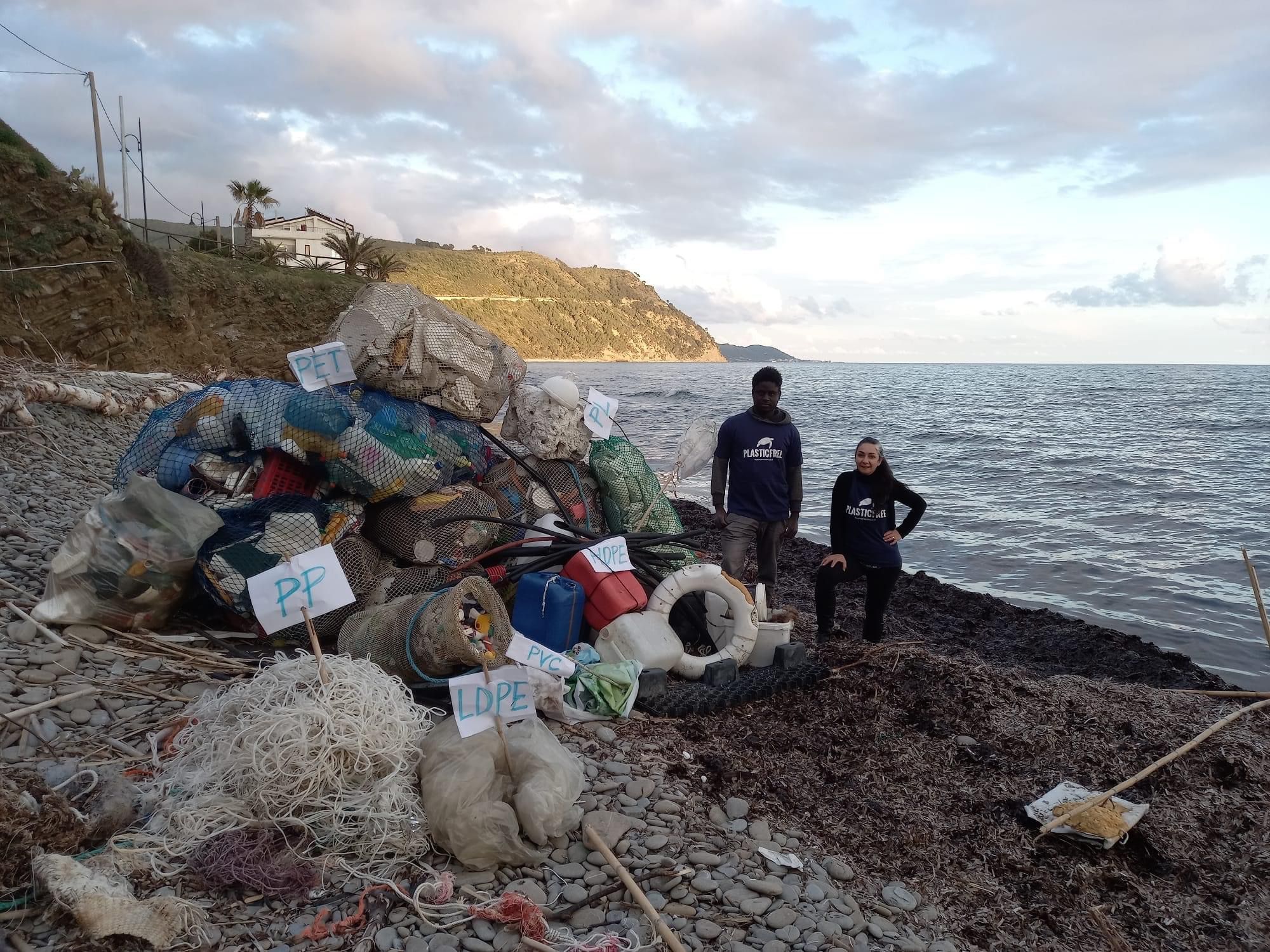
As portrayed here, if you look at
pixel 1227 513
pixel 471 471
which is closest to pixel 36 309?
pixel 471 471

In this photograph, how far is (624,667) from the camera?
4.70m

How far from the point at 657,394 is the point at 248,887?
166 ft

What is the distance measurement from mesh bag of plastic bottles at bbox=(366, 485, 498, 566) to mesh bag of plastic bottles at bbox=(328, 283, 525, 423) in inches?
27.9

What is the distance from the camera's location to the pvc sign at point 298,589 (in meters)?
3.95

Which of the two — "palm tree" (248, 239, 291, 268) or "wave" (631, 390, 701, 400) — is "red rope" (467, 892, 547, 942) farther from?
"wave" (631, 390, 701, 400)

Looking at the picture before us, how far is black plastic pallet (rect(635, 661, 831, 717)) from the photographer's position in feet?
15.4

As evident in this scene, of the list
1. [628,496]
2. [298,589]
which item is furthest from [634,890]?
[628,496]

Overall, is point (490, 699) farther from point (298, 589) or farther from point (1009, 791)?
point (1009, 791)

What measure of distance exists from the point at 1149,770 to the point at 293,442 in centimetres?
480

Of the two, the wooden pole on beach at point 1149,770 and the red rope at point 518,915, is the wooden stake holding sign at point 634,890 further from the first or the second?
the wooden pole on beach at point 1149,770

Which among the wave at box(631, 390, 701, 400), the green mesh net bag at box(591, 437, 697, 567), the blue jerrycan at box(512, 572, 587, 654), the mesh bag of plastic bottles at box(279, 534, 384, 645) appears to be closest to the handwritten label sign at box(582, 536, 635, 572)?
the blue jerrycan at box(512, 572, 587, 654)

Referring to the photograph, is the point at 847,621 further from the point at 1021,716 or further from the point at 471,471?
the point at 471,471

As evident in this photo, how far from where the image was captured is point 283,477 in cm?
511

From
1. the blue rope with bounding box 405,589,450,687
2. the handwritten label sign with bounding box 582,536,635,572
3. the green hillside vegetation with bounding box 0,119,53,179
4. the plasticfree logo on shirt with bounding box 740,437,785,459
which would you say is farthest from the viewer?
the green hillside vegetation with bounding box 0,119,53,179
